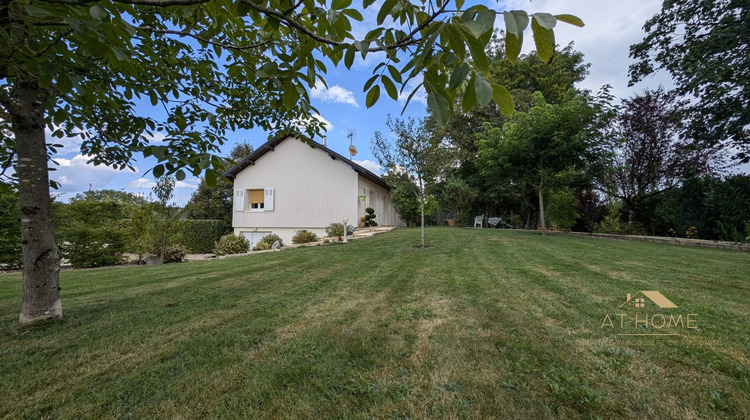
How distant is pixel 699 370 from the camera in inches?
66.0

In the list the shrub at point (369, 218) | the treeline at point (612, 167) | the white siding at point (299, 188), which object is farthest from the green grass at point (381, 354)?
the shrub at point (369, 218)

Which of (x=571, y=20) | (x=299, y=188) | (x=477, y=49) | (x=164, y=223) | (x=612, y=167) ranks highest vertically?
(x=612, y=167)

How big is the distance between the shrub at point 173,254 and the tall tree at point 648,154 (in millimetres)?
17478

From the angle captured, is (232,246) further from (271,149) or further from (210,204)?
(210,204)

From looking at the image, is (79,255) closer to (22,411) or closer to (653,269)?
(22,411)

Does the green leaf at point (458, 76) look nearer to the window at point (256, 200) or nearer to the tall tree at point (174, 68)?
the tall tree at point (174, 68)

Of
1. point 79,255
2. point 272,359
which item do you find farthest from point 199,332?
point 79,255

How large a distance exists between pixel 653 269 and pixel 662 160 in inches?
402

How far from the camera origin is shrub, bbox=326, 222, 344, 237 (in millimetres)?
11748

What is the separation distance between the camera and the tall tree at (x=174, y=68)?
91cm

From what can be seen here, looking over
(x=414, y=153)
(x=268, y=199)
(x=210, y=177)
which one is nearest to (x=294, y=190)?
(x=268, y=199)

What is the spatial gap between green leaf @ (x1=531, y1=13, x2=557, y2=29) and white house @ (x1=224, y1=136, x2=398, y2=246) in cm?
1233

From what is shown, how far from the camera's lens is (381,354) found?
1994 millimetres

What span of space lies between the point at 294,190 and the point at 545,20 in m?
14.0
